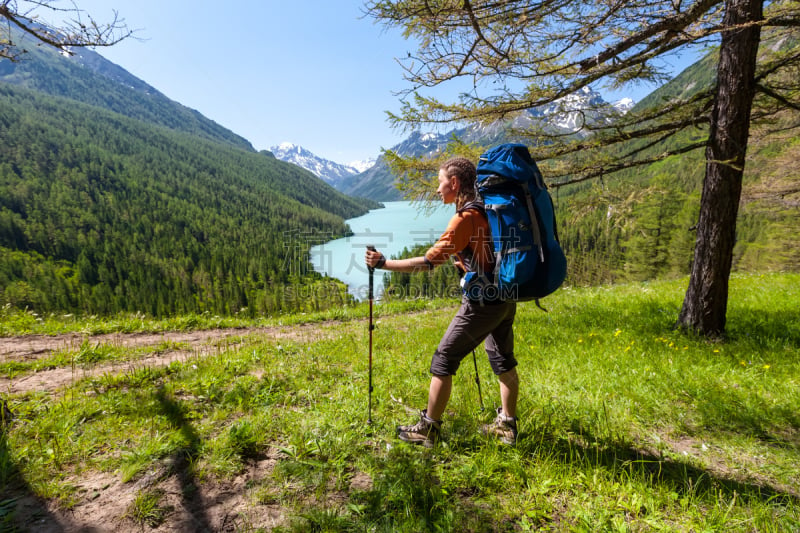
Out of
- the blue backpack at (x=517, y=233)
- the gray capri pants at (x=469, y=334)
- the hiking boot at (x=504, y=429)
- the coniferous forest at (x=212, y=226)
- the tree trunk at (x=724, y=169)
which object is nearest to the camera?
the blue backpack at (x=517, y=233)

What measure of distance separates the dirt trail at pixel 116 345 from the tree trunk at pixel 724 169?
7656 millimetres

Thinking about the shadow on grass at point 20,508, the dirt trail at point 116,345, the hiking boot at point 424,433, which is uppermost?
Result: the hiking boot at point 424,433

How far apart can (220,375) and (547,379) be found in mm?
4695

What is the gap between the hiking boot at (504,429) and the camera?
319 centimetres

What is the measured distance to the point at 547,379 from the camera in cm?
443

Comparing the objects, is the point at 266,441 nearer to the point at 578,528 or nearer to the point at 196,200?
the point at 578,528

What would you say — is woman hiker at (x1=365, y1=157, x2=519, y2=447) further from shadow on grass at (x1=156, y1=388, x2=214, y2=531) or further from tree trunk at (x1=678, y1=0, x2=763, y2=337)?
tree trunk at (x1=678, y1=0, x2=763, y2=337)

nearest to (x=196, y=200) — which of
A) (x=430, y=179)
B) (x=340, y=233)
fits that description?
(x=340, y=233)

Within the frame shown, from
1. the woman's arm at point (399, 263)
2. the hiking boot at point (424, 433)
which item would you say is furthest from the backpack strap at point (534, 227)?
the hiking boot at point (424, 433)

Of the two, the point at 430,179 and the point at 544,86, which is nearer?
the point at 544,86

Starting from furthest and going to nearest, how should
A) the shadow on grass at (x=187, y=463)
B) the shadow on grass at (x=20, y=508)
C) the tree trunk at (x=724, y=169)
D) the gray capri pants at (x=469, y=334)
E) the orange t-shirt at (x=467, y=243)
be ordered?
the tree trunk at (x=724, y=169), the gray capri pants at (x=469, y=334), the orange t-shirt at (x=467, y=243), the shadow on grass at (x=187, y=463), the shadow on grass at (x=20, y=508)

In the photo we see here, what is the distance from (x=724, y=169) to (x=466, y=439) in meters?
6.07

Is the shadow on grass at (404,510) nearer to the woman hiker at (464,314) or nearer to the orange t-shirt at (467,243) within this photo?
the woman hiker at (464,314)

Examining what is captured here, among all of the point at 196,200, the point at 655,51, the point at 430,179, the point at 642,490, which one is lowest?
the point at 642,490
